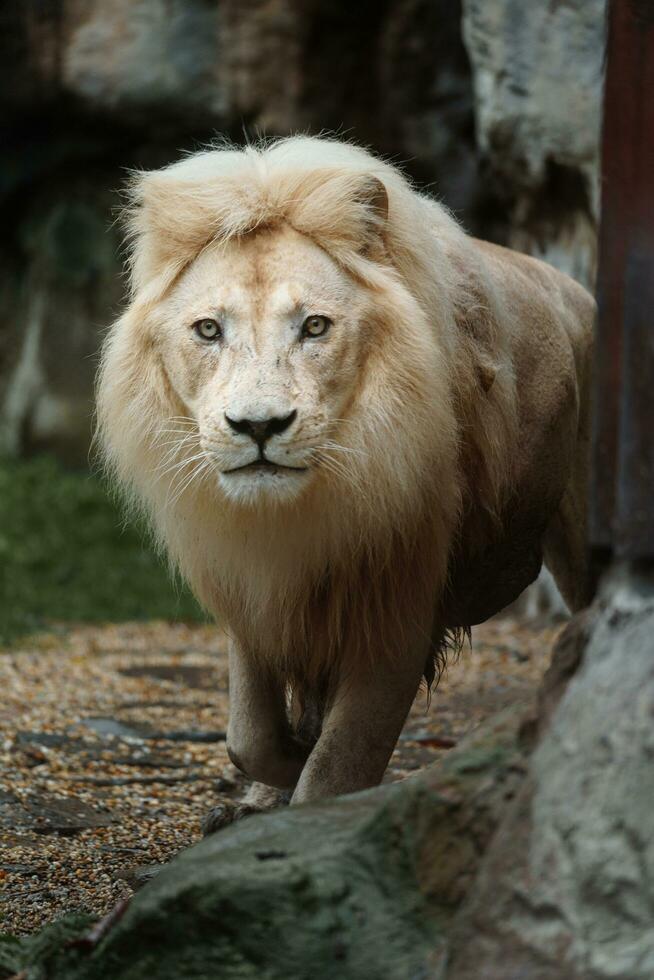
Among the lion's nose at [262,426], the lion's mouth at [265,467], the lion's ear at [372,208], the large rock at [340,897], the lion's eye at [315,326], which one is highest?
the lion's ear at [372,208]

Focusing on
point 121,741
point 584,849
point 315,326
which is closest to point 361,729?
point 315,326

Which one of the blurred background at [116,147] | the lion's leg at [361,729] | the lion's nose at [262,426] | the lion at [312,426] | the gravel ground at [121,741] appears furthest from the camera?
the blurred background at [116,147]

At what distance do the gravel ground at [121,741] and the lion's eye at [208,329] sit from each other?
1.17m

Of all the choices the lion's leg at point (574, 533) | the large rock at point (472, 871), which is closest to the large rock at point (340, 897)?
the large rock at point (472, 871)

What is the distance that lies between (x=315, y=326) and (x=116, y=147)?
6.70 m

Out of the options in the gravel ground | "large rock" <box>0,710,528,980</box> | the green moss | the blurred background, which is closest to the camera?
"large rock" <box>0,710,528,980</box>

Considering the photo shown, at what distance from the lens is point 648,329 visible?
7.27 ft

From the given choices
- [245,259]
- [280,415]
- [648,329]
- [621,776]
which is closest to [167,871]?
[621,776]

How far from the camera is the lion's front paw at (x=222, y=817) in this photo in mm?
3691

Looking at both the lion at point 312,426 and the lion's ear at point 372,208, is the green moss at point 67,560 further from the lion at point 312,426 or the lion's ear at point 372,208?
the lion's ear at point 372,208

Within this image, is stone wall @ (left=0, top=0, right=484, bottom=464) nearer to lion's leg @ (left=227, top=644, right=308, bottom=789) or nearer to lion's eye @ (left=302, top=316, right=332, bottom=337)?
lion's leg @ (left=227, top=644, right=308, bottom=789)

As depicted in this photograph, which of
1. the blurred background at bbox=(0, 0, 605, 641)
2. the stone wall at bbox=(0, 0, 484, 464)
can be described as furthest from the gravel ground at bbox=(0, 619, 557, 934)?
the stone wall at bbox=(0, 0, 484, 464)

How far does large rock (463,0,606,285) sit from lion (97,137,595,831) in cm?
306

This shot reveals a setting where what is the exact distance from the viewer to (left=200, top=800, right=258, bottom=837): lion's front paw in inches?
145
